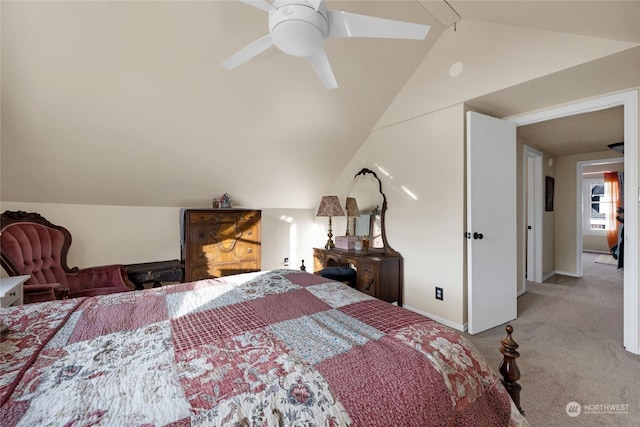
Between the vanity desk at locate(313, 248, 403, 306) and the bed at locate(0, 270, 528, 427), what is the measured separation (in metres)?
1.64

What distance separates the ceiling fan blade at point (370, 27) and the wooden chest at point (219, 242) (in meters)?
2.42

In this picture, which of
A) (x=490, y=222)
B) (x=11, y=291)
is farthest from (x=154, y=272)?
(x=490, y=222)

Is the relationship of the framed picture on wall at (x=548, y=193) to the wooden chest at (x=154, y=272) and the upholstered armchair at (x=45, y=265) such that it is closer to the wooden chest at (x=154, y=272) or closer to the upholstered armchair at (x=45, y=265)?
the wooden chest at (x=154, y=272)

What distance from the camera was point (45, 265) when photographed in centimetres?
248

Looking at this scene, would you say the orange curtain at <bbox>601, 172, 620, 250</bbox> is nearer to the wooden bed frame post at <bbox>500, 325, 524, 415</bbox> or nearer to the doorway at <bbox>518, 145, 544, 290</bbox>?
the doorway at <bbox>518, 145, 544, 290</bbox>

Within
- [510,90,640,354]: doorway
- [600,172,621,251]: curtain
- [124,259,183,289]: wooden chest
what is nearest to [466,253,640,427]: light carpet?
[510,90,640,354]: doorway

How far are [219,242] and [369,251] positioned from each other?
182 centimetres

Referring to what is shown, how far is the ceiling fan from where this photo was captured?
1.19 metres

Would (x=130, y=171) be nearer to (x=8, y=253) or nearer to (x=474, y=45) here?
(x=8, y=253)

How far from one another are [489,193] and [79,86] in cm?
357

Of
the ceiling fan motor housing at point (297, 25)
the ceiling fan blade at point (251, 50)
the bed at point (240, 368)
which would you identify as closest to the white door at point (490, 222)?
the bed at point (240, 368)

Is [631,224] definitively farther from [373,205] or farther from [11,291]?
[11,291]

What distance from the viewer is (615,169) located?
19.8ft

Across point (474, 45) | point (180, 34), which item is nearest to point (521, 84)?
point (474, 45)
